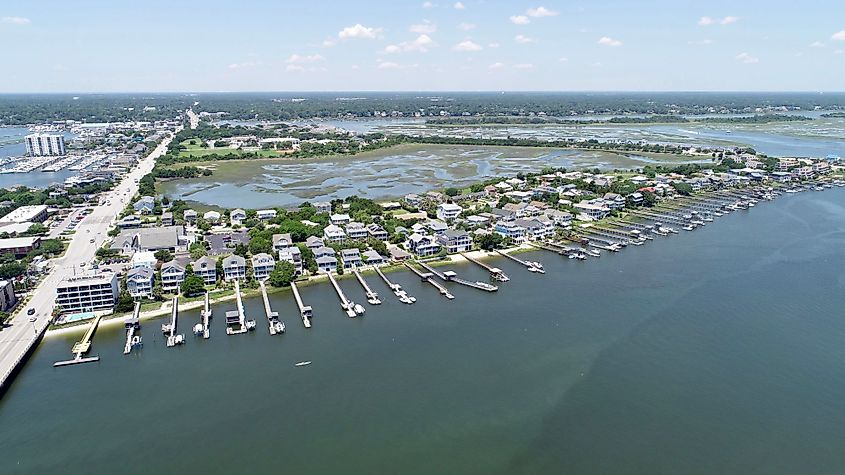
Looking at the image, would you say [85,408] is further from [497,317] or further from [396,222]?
[396,222]

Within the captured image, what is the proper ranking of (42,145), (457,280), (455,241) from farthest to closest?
1. (42,145)
2. (455,241)
3. (457,280)

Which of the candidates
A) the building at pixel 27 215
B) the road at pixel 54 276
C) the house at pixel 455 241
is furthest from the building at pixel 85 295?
the building at pixel 27 215

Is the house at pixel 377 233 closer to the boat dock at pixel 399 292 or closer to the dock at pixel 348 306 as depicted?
the boat dock at pixel 399 292

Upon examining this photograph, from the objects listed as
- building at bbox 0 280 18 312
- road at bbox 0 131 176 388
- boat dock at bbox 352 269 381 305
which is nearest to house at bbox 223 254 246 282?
boat dock at bbox 352 269 381 305

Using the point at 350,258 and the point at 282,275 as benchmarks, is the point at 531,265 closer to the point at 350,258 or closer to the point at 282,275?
the point at 350,258

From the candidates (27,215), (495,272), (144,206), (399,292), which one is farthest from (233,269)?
(27,215)

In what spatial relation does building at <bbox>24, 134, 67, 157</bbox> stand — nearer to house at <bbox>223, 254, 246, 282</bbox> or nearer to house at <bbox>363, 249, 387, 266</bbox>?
house at <bbox>223, 254, 246, 282</bbox>
